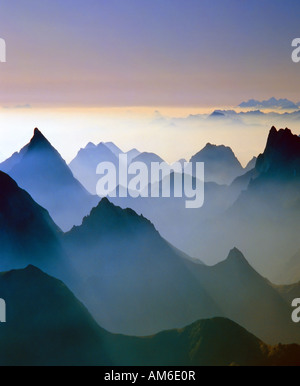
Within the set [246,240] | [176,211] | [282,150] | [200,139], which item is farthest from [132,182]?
[282,150]

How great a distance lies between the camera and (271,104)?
5.98m

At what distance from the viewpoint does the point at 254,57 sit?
599 cm

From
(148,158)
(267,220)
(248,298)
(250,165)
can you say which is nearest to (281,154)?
(250,165)

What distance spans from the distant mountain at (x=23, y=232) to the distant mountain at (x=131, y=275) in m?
0.28

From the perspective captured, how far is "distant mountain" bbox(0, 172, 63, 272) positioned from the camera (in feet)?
18.7

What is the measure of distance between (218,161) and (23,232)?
2.87 meters

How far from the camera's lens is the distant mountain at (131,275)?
18.4ft

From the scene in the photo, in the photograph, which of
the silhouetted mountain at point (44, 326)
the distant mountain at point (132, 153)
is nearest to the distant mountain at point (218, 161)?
the distant mountain at point (132, 153)

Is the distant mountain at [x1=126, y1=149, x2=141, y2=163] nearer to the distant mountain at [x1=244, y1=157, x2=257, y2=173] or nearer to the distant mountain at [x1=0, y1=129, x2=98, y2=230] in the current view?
the distant mountain at [x1=0, y1=129, x2=98, y2=230]

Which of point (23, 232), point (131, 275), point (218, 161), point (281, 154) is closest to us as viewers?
point (131, 275)

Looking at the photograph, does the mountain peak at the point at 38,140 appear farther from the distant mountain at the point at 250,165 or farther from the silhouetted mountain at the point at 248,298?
the distant mountain at the point at 250,165

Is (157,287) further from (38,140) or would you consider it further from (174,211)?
(38,140)
